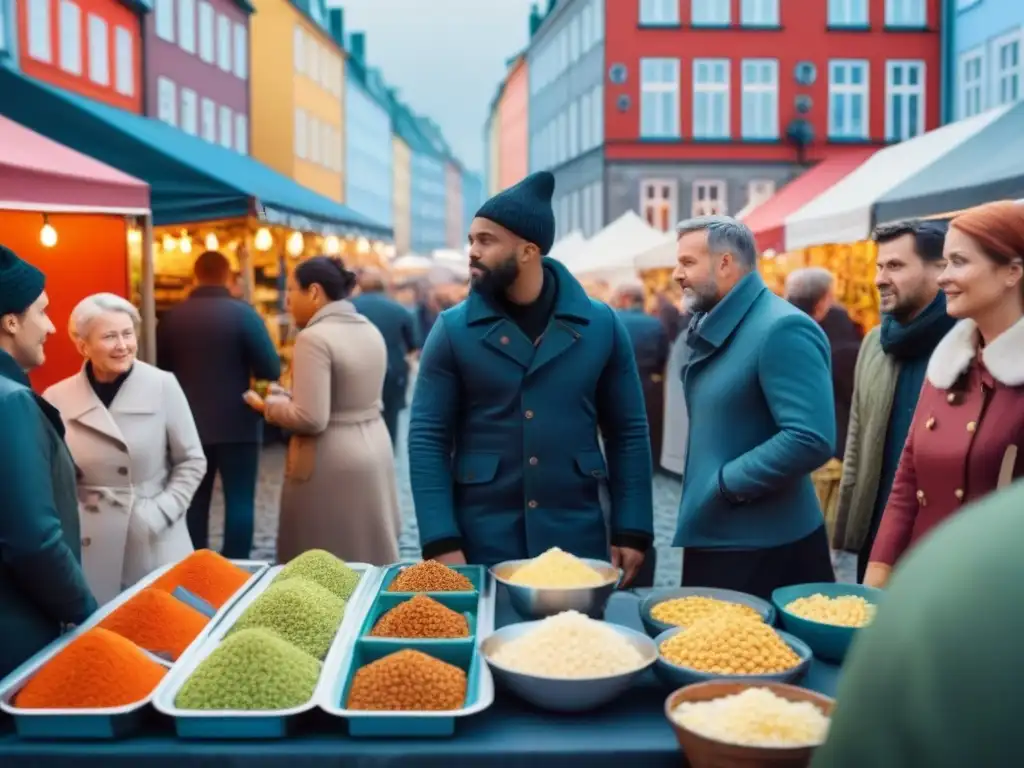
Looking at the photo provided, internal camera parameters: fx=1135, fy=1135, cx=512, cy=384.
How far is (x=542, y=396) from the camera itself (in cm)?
379

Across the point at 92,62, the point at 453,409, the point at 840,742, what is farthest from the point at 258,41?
the point at 840,742

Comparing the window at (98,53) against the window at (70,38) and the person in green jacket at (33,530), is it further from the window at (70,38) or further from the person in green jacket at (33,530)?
the person in green jacket at (33,530)

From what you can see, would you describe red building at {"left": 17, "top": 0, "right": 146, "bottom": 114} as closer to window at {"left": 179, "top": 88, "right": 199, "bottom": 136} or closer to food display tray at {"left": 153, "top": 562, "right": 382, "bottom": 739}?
window at {"left": 179, "top": 88, "right": 199, "bottom": 136}

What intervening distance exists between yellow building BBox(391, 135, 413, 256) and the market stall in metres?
73.2

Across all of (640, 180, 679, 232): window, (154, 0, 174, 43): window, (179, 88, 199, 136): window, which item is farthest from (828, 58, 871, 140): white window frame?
(154, 0, 174, 43): window

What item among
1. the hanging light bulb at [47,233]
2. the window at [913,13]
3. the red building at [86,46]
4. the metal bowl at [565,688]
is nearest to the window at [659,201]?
the window at [913,13]

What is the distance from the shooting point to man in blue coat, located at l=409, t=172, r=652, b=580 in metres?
3.78

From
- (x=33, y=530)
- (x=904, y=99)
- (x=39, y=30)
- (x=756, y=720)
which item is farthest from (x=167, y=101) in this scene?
(x=904, y=99)

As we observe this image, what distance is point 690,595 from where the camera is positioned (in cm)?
328

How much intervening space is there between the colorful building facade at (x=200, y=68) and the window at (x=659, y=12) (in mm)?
12276

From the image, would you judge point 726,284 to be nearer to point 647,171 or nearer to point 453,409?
point 453,409

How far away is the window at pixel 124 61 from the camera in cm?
1708

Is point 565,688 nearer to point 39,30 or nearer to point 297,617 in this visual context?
point 297,617

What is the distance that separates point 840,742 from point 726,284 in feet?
9.98
